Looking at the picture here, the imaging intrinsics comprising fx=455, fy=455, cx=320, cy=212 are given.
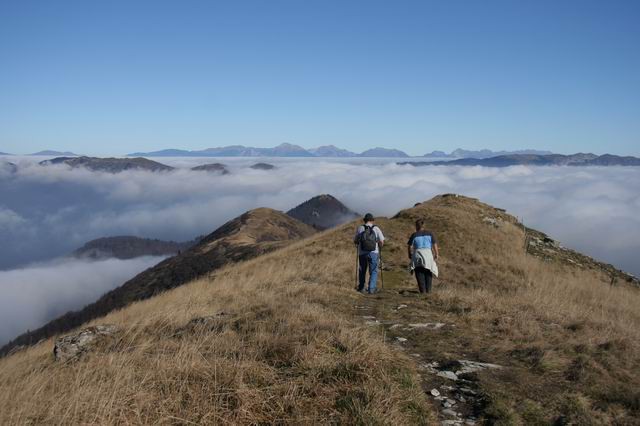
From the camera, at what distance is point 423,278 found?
13938 mm

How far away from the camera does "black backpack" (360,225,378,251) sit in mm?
14422

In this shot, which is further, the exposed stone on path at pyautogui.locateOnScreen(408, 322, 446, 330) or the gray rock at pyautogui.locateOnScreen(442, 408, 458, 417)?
the exposed stone on path at pyautogui.locateOnScreen(408, 322, 446, 330)

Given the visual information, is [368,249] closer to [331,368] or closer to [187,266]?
[331,368]

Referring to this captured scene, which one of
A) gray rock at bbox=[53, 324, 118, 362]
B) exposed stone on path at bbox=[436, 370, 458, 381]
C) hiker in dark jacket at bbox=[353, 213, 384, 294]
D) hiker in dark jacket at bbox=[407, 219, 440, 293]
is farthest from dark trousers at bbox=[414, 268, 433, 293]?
gray rock at bbox=[53, 324, 118, 362]

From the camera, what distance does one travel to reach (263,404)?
4980 millimetres

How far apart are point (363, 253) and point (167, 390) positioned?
9.93m

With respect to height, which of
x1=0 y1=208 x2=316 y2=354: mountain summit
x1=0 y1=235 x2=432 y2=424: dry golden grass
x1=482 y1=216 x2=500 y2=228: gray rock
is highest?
x1=0 y1=235 x2=432 y2=424: dry golden grass

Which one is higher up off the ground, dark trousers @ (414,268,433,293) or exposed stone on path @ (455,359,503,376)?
exposed stone on path @ (455,359,503,376)

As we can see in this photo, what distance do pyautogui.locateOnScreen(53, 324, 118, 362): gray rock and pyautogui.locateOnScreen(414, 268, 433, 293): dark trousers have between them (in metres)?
8.50

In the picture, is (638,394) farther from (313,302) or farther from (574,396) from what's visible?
(313,302)

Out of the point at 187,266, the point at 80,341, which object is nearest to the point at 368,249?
the point at 80,341

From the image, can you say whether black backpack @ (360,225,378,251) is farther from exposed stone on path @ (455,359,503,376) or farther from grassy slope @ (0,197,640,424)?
exposed stone on path @ (455,359,503,376)

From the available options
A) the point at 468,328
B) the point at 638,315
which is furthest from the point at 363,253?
the point at 638,315

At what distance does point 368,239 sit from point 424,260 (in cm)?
186
